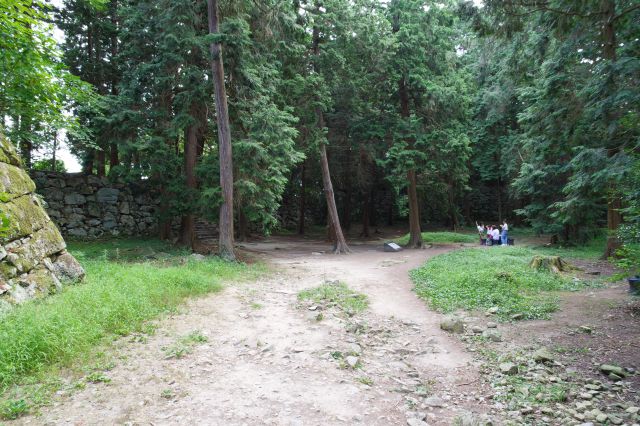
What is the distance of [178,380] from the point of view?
3.96m

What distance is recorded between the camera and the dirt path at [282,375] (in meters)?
3.39

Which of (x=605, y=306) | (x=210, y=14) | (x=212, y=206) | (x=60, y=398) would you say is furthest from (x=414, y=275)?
(x=210, y=14)

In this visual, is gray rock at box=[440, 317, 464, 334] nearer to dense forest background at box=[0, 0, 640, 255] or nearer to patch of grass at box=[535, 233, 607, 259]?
dense forest background at box=[0, 0, 640, 255]

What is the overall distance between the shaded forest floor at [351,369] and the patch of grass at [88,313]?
0.33m

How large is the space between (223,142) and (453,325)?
8.68 meters

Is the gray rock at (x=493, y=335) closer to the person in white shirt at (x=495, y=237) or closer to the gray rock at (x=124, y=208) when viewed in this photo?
the person in white shirt at (x=495, y=237)

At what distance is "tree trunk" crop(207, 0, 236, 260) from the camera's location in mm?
11273

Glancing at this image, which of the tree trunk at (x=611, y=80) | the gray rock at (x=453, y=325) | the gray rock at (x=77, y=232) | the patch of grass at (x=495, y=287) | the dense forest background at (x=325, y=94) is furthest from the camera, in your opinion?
the gray rock at (x=77, y=232)

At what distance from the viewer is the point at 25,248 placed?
5.83 metres

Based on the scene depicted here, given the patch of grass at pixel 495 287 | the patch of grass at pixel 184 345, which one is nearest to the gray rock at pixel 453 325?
the patch of grass at pixel 495 287

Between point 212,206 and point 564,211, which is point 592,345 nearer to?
point 564,211

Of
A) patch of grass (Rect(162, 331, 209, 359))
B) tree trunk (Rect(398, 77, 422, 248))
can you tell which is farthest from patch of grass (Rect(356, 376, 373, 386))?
tree trunk (Rect(398, 77, 422, 248))

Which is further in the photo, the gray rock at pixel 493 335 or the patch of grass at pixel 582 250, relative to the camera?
the patch of grass at pixel 582 250

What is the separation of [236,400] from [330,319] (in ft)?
9.59
